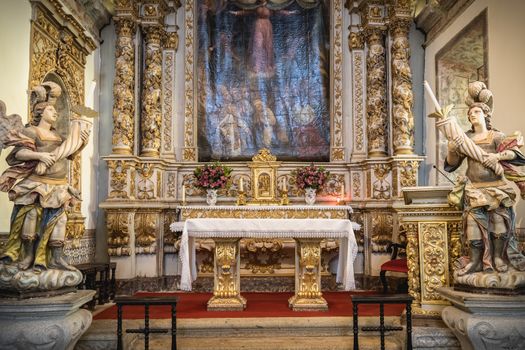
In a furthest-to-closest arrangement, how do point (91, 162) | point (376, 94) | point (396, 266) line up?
point (376, 94), point (91, 162), point (396, 266)

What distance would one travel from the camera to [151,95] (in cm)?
849

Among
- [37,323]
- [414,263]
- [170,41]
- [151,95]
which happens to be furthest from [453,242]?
[170,41]

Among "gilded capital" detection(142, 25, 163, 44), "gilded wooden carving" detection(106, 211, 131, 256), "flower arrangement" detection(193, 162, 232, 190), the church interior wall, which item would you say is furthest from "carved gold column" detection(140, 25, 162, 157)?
"gilded wooden carving" detection(106, 211, 131, 256)

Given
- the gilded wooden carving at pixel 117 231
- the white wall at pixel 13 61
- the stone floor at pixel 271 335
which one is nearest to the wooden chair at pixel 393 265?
the stone floor at pixel 271 335

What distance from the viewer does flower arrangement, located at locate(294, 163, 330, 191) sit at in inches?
323

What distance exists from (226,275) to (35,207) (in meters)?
2.44

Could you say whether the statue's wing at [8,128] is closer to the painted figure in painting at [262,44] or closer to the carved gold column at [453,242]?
the carved gold column at [453,242]

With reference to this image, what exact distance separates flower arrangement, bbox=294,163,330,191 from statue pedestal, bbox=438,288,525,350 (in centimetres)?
407

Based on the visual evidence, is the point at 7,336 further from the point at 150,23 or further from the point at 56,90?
the point at 150,23

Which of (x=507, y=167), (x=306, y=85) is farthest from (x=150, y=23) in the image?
(x=507, y=167)

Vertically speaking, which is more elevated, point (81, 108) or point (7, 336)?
point (81, 108)

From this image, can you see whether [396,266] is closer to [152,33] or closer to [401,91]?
[401,91]

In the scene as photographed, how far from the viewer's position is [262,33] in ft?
29.5

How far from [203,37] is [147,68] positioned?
1.16m
